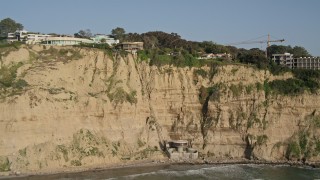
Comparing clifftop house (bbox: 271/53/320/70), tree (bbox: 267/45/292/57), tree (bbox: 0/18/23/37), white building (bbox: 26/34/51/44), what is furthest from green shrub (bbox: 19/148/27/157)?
tree (bbox: 267/45/292/57)

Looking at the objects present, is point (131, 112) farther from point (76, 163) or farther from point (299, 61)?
point (299, 61)

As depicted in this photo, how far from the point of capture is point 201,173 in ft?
119

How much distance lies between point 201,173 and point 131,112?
30.3 feet

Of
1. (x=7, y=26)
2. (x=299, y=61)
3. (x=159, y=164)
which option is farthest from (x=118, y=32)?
(x=159, y=164)

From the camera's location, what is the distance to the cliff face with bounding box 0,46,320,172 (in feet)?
120

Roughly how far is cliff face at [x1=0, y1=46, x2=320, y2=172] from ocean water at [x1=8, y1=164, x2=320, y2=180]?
2.04 m

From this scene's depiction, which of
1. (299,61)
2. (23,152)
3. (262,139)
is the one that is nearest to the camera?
(23,152)

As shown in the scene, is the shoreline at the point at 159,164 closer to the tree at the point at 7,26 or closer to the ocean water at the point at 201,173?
the ocean water at the point at 201,173

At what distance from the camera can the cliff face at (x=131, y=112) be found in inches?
1436

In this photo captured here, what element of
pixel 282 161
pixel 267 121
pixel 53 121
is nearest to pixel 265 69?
pixel 267 121

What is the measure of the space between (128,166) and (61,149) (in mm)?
5760

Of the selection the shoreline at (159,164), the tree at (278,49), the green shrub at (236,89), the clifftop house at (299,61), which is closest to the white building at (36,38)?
the shoreline at (159,164)

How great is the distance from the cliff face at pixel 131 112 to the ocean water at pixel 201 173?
2044mm

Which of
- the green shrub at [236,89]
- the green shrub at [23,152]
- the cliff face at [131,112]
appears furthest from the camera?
the green shrub at [236,89]
